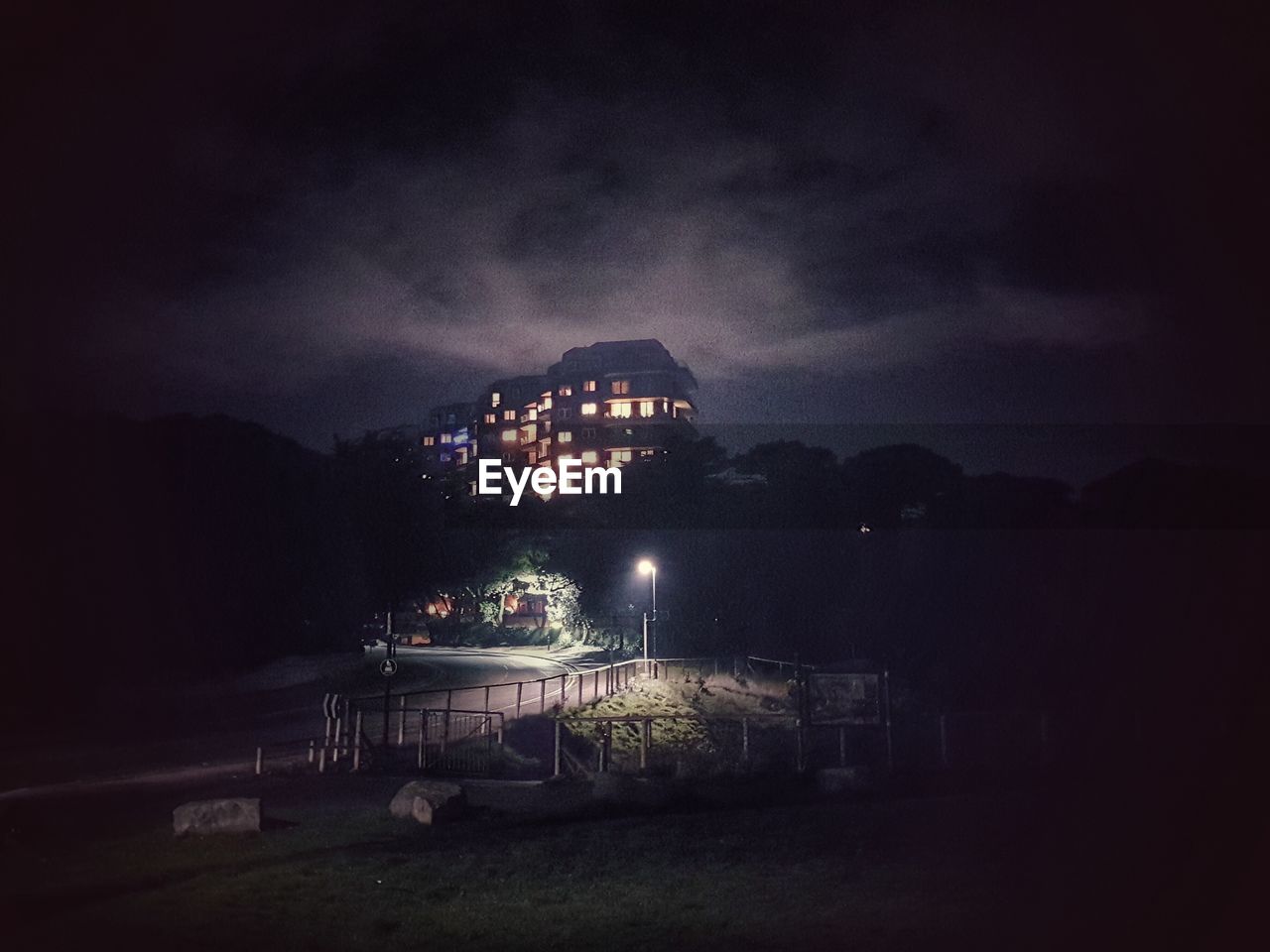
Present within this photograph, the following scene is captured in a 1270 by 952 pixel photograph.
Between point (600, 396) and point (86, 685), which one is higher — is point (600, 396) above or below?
above

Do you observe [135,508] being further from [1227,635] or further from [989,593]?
[1227,635]

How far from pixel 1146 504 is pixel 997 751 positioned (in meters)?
37.0

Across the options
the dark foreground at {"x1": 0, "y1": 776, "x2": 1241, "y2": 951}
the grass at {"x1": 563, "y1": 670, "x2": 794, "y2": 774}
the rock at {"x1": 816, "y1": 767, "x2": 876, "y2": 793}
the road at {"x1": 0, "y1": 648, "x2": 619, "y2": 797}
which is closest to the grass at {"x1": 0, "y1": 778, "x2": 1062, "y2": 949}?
the dark foreground at {"x1": 0, "y1": 776, "x2": 1241, "y2": 951}

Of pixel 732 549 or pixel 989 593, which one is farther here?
pixel 732 549

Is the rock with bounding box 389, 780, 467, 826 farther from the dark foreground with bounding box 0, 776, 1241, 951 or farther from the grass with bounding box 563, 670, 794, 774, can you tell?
the grass with bounding box 563, 670, 794, 774

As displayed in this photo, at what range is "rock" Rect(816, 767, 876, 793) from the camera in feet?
54.9

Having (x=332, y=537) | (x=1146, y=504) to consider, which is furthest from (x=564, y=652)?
(x=1146, y=504)

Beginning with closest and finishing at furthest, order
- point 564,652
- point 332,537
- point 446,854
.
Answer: point 446,854 → point 332,537 → point 564,652

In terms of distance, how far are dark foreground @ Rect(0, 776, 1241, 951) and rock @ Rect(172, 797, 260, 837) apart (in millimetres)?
226

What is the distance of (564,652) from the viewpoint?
196 ft

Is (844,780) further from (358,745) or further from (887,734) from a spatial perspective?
(358,745)

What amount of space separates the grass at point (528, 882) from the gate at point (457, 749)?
3629 millimetres

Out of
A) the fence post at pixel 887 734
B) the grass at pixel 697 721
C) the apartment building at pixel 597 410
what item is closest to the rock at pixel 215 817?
the grass at pixel 697 721

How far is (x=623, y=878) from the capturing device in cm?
1210
